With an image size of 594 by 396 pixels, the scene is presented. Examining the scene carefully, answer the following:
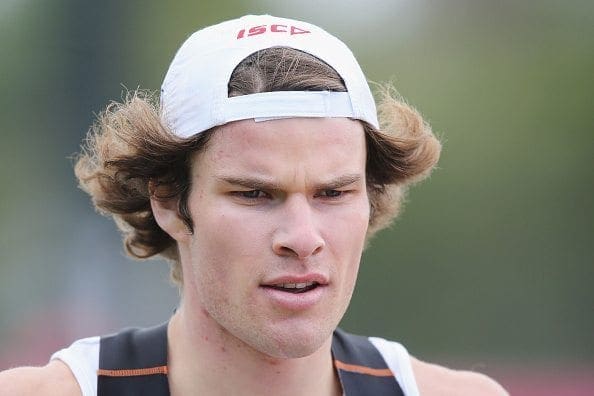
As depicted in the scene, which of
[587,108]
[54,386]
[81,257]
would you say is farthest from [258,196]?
[587,108]

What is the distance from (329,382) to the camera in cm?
327

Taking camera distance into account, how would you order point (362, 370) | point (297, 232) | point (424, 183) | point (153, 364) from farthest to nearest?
1. point (424, 183)
2. point (362, 370)
3. point (153, 364)
4. point (297, 232)

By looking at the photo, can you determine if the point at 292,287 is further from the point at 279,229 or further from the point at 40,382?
the point at 40,382

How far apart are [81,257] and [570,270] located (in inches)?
172

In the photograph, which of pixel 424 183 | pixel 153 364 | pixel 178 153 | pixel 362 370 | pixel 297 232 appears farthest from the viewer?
pixel 424 183

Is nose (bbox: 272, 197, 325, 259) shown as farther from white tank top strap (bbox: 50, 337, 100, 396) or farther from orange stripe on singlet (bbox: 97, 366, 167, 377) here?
white tank top strap (bbox: 50, 337, 100, 396)

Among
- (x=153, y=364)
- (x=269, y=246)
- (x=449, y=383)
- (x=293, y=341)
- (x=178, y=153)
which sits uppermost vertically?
(x=178, y=153)

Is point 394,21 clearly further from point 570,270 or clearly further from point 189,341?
point 189,341

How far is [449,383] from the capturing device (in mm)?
3445

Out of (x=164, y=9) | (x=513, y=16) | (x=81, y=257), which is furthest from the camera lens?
(x=513, y=16)

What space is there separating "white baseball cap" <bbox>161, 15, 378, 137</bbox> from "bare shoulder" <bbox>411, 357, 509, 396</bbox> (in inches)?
35.9

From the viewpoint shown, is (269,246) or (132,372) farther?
(132,372)

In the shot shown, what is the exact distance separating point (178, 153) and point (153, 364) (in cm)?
69

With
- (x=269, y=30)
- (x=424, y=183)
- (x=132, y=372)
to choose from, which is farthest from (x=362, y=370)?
(x=424, y=183)
